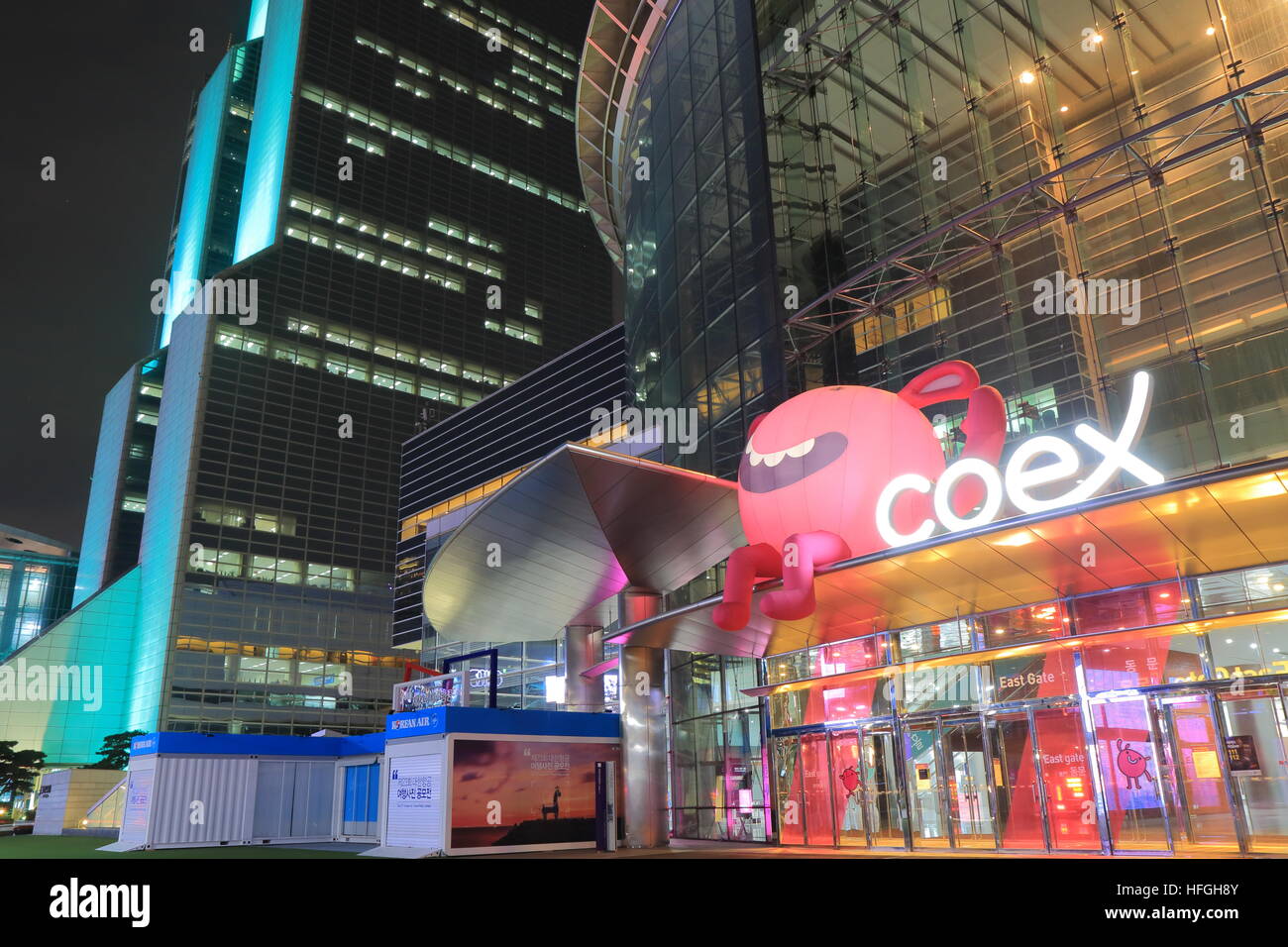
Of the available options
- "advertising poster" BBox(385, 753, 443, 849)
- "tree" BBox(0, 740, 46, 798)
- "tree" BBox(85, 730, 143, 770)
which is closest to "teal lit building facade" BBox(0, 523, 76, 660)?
"tree" BBox(0, 740, 46, 798)

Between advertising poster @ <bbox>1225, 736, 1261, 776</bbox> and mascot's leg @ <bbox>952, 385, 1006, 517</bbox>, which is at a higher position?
mascot's leg @ <bbox>952, 385, 1006, 517</bbox>

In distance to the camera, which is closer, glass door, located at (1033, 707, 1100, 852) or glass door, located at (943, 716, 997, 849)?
glass door, located at (1033, 707, 1100, 852)

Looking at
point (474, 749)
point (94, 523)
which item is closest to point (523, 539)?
point (474, 749)

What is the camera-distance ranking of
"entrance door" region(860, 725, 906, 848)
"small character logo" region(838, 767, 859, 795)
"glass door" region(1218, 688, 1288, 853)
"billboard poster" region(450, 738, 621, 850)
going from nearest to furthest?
"glass door" region(1218, 688, 1288, 853) → "entrance door" region(860, 725, 906, 848) → "small character logo" region(838, 767, 859, 795) → "billboard poster" region(450, 738, 621, 850)

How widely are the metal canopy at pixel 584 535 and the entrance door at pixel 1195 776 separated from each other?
8.49 metres

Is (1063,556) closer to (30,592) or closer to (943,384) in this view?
(943,384)

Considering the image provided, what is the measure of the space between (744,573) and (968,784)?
547 cm

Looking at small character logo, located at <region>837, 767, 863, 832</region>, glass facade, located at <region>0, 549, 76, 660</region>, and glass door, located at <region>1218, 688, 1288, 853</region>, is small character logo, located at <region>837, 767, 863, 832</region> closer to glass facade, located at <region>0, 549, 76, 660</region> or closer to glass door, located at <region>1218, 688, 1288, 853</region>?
glass door, located at <region>1218, 688, 1288, 853</region>

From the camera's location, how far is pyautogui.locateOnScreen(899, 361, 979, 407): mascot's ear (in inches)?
572

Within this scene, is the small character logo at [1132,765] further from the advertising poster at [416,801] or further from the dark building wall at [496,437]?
the dark building wall at [496,437]

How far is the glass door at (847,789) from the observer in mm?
17656

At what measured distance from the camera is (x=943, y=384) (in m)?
14.7

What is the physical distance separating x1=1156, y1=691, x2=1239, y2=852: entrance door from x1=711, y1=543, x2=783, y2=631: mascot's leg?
5.82 meters

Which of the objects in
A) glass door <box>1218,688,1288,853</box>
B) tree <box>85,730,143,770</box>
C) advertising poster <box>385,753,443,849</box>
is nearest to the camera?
glass door <box>1218,688,1288,853</box>
